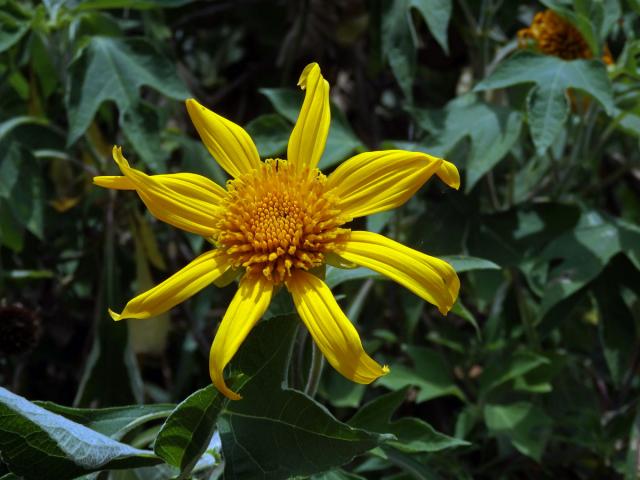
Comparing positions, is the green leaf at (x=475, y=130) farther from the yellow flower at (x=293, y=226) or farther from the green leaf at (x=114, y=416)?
the green leaf at (x=114, y=416)

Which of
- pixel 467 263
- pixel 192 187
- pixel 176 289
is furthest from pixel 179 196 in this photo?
pixel 467 263

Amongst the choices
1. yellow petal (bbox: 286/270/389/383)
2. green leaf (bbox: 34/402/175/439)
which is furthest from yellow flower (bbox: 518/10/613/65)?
green leaf (bbox: 34/402/175/439)

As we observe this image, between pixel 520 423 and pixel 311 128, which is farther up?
pixel 311 128

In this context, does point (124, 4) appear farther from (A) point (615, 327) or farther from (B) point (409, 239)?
(A) point (615, 327)

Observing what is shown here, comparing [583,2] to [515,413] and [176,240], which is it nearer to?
[515,413]

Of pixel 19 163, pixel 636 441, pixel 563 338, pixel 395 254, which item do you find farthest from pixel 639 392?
pixel 19 163
